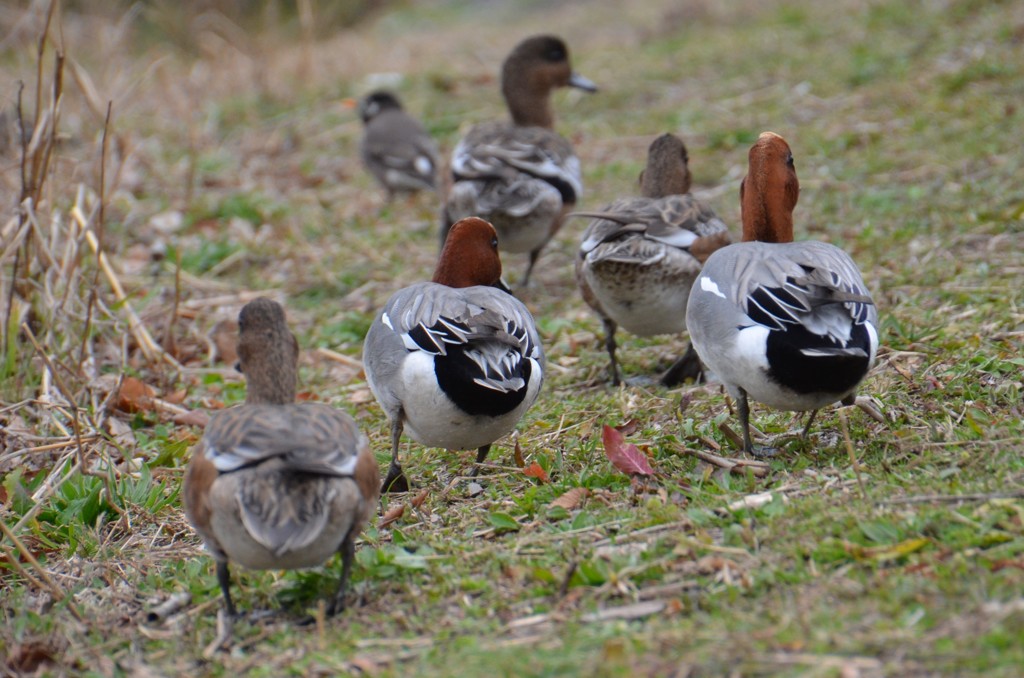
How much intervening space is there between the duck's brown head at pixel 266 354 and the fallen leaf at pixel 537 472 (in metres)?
1.24

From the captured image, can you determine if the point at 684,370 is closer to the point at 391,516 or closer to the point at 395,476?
the point at 395,476

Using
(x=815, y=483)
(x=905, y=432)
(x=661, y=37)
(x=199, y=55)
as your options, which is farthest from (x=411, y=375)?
(x=199, y=55)

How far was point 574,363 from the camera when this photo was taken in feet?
22.4

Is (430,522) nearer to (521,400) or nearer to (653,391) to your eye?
(521,400)

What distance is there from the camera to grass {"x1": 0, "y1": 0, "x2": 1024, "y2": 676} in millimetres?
3590

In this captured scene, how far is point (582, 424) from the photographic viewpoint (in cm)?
566

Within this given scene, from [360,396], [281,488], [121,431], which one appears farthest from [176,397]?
[281,488]

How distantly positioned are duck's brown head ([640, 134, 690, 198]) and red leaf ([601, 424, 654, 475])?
7.49 feet

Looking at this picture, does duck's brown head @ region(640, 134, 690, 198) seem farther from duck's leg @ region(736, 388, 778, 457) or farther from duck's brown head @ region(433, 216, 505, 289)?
duck's leg @ region(736, 388, 778, 457)

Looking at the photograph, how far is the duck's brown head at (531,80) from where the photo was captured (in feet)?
30.9

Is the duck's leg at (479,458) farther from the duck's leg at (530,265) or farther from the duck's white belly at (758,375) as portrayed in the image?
the duck's leg at (530,265)

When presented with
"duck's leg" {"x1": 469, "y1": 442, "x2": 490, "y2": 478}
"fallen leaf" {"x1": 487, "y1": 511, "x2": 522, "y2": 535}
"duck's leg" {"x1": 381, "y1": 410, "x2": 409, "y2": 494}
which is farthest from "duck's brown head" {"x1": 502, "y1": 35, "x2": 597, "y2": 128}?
"fallen leaf" {"x1": 487, "y1": 511, "x2": 522, "y2": 535}

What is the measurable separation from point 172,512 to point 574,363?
8.49 feet

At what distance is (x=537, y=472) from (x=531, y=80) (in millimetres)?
5142
